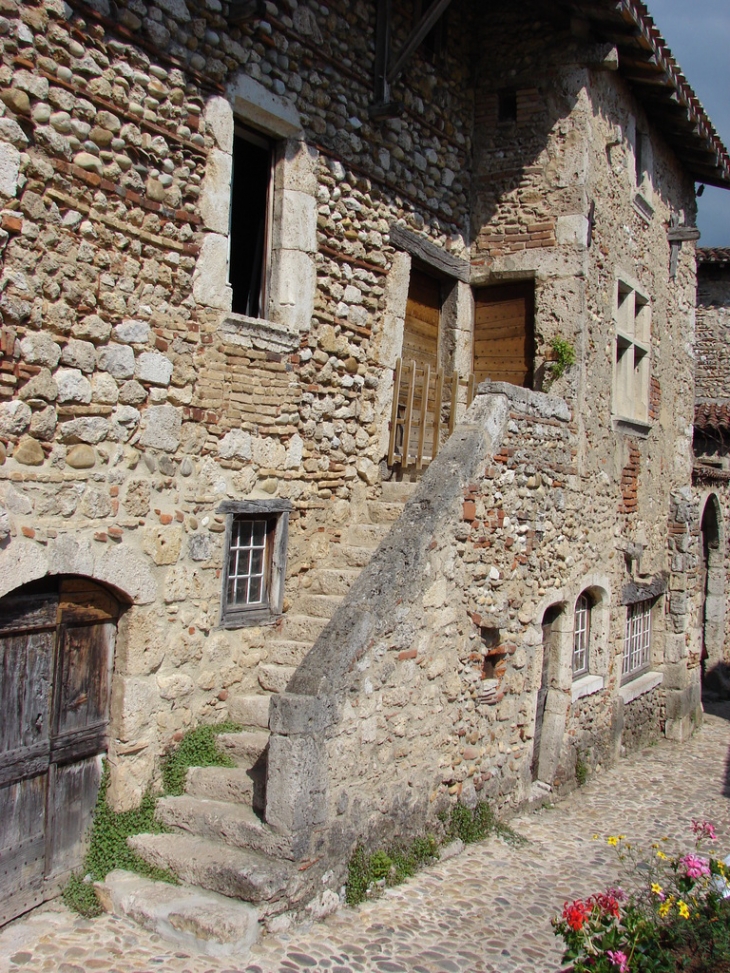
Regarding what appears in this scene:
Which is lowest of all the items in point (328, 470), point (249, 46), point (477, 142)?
point (328, 470)

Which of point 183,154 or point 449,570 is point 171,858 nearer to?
point 449,570

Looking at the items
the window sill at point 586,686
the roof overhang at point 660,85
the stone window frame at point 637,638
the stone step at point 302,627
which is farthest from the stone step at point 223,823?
the roof overhang at point 660,85

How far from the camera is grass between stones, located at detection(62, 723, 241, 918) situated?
4.96 m

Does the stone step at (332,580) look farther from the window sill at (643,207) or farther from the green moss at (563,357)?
the window sill at (643,207)

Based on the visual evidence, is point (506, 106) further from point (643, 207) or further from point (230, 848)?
point (230, 848)

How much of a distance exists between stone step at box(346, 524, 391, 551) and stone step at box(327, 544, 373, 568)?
4.2 inches

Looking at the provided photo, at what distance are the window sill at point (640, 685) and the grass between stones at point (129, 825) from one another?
5217mm

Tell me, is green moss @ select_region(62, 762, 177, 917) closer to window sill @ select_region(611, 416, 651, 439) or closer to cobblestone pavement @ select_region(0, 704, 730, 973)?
cobblestone pavement @ select_region(0, 704, 730, 973)

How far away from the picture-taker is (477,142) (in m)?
8.81

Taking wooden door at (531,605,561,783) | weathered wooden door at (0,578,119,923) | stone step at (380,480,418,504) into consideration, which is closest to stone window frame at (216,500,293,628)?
weathered wooden door at (0,578,119,923)

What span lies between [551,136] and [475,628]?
194 inches

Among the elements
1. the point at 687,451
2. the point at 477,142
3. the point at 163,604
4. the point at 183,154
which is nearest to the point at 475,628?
the point at 163,604

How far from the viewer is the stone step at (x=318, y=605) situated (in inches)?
255

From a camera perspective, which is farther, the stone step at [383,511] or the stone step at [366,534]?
the stone step at [383,511]
